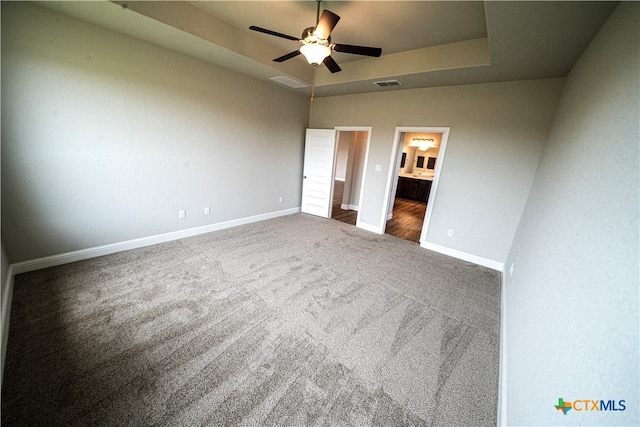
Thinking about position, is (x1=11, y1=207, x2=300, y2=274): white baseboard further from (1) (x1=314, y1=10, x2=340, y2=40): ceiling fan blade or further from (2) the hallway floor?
(1) (x1=314, y1=10, x2=340, y2=40): ceiling fan blade

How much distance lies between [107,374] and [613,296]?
2566 mm

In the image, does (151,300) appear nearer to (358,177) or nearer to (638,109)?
(638,109)

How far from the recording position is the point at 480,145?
3.27 metres

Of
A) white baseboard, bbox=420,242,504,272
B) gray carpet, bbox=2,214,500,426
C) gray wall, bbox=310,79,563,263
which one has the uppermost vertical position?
gray wall, bbox=310,79,563,263

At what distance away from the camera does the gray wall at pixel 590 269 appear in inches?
27.0

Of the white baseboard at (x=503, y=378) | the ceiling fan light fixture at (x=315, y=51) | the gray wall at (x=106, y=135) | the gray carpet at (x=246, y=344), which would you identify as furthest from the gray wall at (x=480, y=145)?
the gray wall at (x=106, y=135)

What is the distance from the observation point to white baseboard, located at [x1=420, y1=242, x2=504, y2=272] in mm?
3307

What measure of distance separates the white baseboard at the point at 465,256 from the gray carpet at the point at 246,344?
551 millimetres

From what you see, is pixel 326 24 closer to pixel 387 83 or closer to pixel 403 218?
pixel 387 83

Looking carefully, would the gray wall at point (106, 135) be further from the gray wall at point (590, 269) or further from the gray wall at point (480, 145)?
the gray wall at point (590, 269)

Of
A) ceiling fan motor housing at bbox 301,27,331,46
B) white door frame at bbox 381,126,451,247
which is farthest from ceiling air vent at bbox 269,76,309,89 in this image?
white door frame at bbox 381,126,451,247

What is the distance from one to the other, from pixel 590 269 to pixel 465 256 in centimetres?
291

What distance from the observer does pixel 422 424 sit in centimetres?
131

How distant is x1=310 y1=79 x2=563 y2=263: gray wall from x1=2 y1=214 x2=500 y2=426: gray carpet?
0.93m
